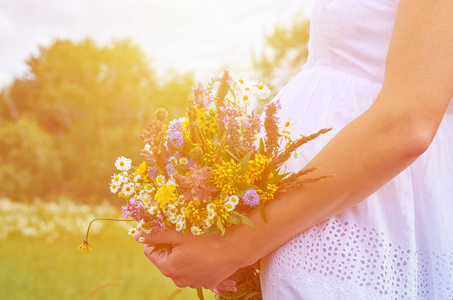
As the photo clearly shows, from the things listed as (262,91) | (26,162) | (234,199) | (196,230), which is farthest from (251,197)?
(26,162)

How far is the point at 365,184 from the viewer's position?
47.0 inches

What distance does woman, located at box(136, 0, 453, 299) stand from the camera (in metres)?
1.14

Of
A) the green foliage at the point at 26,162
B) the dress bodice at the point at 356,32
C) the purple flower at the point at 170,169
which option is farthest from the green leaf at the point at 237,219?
the green foliage at the point at 26,162

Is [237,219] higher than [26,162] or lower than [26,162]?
lower

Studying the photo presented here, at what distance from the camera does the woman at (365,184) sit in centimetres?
114

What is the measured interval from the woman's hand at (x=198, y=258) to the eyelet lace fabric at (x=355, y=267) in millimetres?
133

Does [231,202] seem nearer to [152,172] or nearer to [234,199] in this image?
[234,199]

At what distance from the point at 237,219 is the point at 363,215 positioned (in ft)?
1.21

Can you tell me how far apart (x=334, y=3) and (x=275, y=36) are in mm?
7360

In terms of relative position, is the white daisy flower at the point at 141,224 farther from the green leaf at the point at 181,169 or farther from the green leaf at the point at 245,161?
the green leaf at the point at 245,161

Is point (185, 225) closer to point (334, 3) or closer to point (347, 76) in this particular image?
point (347, 76)

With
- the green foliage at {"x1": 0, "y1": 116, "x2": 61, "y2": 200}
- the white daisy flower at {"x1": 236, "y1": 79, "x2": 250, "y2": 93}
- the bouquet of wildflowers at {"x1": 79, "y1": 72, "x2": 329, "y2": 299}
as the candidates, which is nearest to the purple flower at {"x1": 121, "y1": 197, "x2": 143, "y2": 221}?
the bouquet of wildflowers at {"x1": 79, "y1": 72, "x2": 329, "y2": 299}

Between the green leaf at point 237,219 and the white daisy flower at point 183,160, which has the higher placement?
the white daisy flower at point 183,160

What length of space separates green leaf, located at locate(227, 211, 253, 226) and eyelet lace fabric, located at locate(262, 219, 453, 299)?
171mm
